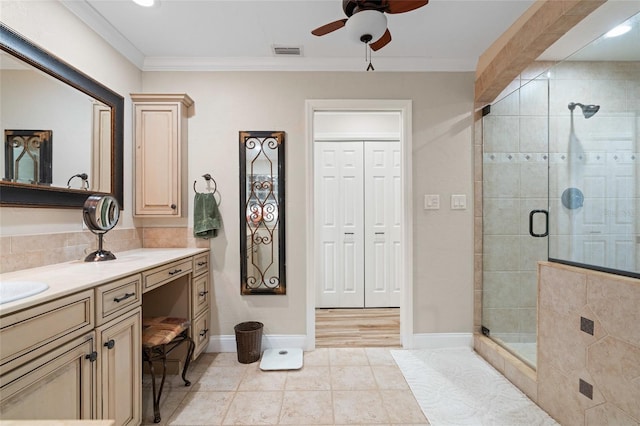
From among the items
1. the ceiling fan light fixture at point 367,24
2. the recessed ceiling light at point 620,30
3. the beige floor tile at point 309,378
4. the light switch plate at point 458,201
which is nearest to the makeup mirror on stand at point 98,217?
the beige floor tile at point 309,378

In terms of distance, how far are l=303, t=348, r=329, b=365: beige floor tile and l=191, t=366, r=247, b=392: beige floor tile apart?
50cm

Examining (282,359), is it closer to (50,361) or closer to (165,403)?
(165,403)

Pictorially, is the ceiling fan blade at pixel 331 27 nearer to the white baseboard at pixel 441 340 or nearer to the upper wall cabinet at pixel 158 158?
the upper wall cabinet at pixel 158 158

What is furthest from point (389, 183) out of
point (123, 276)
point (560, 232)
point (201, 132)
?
point (123, 276)

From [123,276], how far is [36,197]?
74cm

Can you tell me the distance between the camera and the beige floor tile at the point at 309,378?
78.8 inches

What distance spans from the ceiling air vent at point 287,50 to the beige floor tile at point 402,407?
8.61 ft

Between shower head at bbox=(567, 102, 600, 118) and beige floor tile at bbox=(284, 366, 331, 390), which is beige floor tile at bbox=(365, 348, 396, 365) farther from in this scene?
shower head at bbox=(567, 102, 600, 118)

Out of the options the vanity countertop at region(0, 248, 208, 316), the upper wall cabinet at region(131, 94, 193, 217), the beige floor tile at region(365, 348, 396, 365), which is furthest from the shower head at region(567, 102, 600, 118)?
the upper wall cabinet at region(131, 94, 193, 217)

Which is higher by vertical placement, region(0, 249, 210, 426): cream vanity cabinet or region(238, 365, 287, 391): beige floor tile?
region(0, 249, 210, 426): cream vanity cabinet

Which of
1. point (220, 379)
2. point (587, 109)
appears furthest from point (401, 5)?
point (220, 379)

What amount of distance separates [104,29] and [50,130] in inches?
36.1

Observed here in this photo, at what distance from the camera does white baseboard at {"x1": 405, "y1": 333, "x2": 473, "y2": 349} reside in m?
2.55

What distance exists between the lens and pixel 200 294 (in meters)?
2.29
